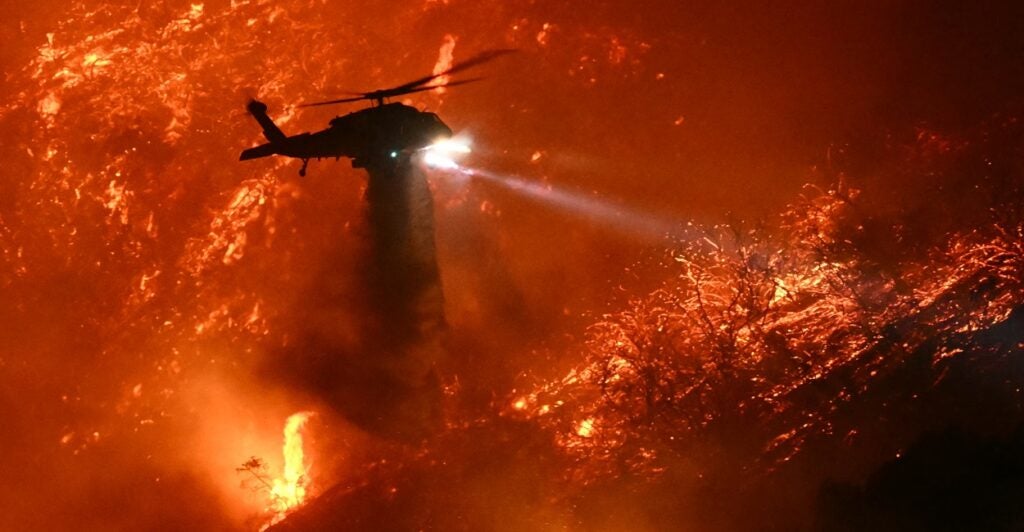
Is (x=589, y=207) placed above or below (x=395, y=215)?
below

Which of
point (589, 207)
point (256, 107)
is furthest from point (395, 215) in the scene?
point (589, 207)

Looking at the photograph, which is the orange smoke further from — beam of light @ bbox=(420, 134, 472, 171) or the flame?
the flame

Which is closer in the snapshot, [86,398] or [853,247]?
[853,247]

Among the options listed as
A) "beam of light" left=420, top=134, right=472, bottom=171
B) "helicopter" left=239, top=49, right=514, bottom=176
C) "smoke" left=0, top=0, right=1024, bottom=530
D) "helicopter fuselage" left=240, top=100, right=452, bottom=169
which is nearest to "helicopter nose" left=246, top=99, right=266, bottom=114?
"helicopter" left=239, top=49, right=514, bottom=176

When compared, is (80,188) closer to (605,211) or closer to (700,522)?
(605,211)

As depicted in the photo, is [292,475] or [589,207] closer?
[589,207]

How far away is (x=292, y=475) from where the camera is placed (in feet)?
69.5

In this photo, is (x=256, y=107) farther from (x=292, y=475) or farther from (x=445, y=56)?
(x=292, y=475)

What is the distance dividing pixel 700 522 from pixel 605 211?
27.6 feet

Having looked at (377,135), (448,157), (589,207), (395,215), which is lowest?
(377,135)

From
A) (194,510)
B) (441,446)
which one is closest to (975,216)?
(441,446)

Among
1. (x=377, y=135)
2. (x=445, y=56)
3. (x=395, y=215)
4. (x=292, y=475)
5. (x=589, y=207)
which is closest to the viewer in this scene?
(x=377, y=135)

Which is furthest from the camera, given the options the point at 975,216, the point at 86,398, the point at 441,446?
the point at 86,398

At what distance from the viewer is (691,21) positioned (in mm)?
20094
